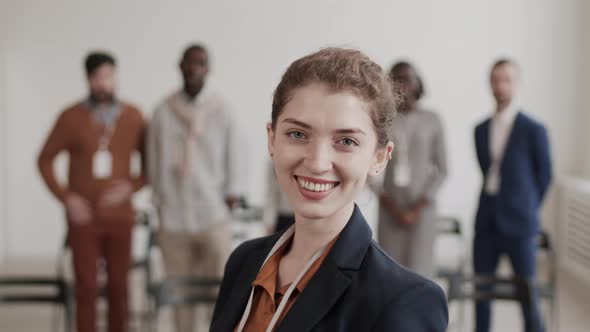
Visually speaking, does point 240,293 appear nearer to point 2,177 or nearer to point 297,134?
point 297,134

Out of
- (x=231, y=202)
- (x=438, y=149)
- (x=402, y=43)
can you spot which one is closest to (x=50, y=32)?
(x=402, y=43)

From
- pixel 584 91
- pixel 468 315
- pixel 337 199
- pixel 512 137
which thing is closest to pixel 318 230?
pixel 337 199

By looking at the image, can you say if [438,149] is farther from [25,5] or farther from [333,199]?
[25,5]

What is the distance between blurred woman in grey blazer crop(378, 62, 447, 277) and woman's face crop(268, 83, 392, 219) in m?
3.38

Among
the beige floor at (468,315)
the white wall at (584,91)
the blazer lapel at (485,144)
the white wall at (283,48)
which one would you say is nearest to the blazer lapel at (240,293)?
the blazer lapel at (485,144)

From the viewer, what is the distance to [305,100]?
110 cm

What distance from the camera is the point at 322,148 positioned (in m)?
1.10

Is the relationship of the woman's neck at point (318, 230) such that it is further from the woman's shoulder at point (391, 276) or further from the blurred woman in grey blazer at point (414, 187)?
the blurred woman in grey blazer at point (414, 187)

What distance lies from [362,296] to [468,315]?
4.96 meters

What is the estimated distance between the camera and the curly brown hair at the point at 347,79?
111cm

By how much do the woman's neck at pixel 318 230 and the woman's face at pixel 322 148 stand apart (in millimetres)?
21

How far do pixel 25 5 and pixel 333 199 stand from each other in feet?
23.5

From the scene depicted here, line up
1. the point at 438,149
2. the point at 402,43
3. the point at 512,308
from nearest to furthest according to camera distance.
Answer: the point at 438,149 < the point at 512,308 < the point at 402,43

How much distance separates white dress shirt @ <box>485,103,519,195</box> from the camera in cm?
447
